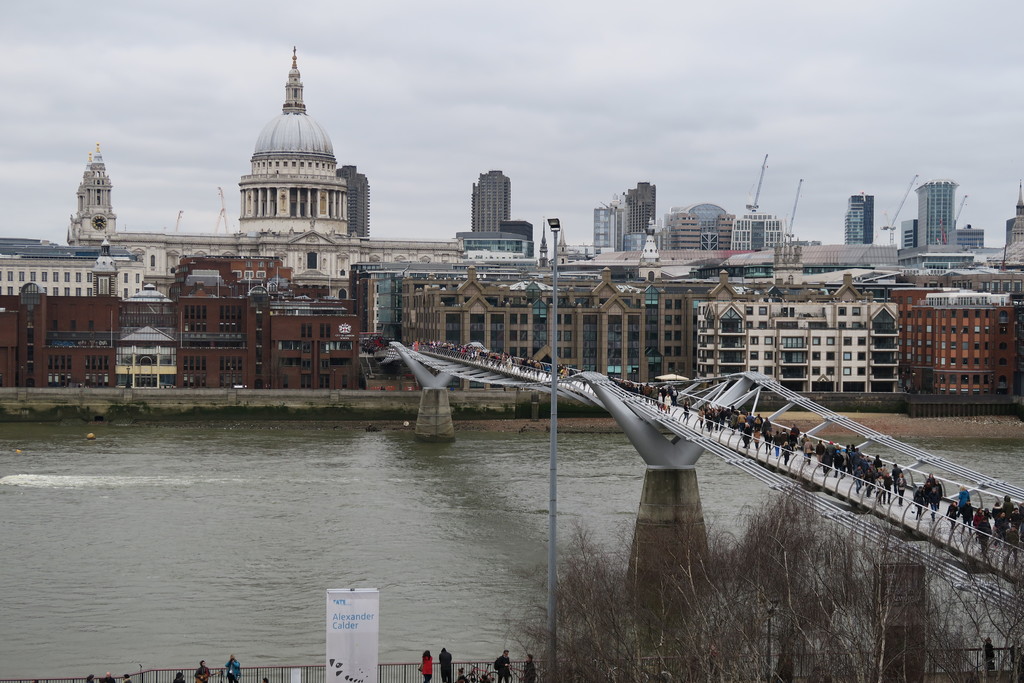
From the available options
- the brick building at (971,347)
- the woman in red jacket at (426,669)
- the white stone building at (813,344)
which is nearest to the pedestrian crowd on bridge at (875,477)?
the woman in red jacket at (426,669)

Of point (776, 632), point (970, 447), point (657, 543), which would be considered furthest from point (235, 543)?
point (970, 447)

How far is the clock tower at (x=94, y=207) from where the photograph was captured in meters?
150

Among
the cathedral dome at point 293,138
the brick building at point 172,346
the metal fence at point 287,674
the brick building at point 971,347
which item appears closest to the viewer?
the metal fence at point 287,674

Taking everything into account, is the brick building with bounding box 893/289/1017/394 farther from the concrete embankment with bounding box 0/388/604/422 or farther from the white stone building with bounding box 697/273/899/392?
the concrete embankment with bounding box 0/388/604/422

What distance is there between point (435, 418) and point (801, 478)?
41.3 meters

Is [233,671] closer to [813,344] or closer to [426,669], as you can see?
[426,669]

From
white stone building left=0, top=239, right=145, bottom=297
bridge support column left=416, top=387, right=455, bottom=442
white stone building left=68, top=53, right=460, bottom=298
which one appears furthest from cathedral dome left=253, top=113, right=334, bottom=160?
bridge support column left=416, top=387, right=455, bottom=442

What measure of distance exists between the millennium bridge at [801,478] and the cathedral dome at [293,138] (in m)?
113

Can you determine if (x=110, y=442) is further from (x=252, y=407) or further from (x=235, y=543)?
(x=235, y=543)

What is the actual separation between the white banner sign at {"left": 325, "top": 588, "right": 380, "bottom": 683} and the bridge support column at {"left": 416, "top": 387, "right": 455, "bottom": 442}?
4557 centimetres

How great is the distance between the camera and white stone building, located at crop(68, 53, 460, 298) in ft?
490

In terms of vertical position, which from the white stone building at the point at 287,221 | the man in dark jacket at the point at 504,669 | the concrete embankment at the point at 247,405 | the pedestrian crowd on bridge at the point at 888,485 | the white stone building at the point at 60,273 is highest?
the white stone building at the point at 287,221

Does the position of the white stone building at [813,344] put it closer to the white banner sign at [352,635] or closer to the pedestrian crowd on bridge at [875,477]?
the pedestrian crowd on bridge at [875,477]

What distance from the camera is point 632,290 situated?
8894 centimetres
